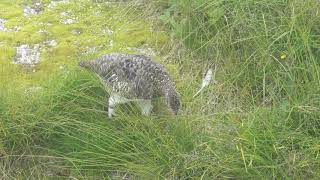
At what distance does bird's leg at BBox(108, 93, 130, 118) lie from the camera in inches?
129

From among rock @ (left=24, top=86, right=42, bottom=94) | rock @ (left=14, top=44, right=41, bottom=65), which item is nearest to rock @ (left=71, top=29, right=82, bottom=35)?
rock @ (left=14, top=44, right=41, bottom=65)

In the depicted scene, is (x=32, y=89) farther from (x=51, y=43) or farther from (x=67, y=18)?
(x=67, y=18)

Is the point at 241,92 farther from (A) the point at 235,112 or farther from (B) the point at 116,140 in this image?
(B) the point at 116,140

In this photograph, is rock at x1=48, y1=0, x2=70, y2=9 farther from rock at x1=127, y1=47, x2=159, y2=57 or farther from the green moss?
rock at x1=127, y1=47, x2=159, y2=57

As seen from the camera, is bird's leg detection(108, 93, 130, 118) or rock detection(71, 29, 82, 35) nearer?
bird's leg detection(108, 93, 130, 118)

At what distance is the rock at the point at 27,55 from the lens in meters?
3.84

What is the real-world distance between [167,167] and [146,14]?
67.6 inches

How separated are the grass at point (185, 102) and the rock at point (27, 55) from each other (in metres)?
0.05

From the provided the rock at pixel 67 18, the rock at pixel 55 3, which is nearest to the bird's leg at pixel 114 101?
the rock at pixel 67 18

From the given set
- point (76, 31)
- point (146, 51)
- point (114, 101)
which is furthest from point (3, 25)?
point (114, 101)

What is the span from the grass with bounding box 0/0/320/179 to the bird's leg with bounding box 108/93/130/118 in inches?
2.3

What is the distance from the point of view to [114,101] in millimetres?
3289

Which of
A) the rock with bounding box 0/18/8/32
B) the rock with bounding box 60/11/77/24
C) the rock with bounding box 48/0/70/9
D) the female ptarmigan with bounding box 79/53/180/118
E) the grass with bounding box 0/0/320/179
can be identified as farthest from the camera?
the rock with bounding box 48/0/70/9

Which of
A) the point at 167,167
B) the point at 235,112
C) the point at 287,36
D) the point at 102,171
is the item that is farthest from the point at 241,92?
the point at 102,171
